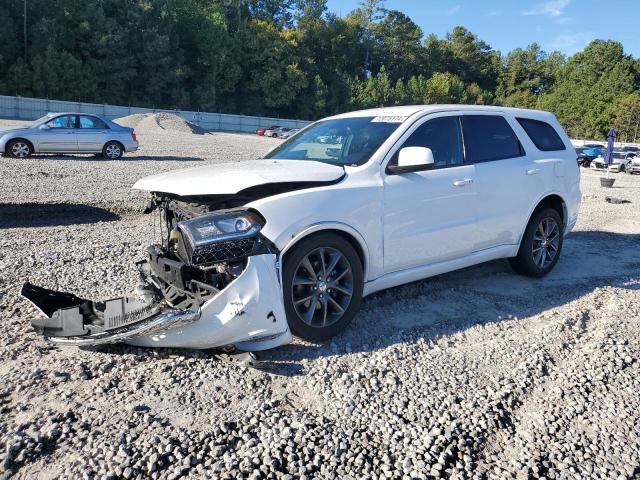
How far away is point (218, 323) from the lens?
3.54 meters

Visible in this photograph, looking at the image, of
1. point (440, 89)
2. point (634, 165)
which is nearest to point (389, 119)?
point (634, 165)

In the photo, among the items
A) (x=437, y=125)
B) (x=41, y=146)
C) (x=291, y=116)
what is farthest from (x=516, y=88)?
(x=437, y=125)

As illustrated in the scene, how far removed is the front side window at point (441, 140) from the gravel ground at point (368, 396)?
54.1 inches

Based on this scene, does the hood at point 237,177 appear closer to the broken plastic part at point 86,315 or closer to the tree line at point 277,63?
the broken plastic part at point 86,315

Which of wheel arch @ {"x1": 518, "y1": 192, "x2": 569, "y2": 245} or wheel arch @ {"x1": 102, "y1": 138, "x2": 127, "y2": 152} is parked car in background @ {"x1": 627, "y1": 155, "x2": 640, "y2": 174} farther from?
wheel arch @ {"x1": 518, "y1": 192, "x2": 569, "y2": 245}

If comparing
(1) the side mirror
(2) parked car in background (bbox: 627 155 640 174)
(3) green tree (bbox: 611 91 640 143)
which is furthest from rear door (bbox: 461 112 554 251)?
(3) green tree (bbox: 611 91 640 143)

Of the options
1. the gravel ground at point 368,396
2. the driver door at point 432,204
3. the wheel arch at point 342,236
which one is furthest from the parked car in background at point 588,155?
the wheel arch at point 342,236

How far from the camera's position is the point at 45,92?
59.3 meters

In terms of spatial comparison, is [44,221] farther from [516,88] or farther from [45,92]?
[516,88]

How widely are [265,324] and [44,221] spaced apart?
6.55m

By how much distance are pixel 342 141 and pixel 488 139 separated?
1.68 meters

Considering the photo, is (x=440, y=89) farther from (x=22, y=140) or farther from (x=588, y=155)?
(x=22, y=140)

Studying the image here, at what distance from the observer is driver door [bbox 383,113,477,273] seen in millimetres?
4488

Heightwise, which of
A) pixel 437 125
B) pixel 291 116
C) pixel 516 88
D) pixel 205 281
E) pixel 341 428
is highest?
pixel 516 88
